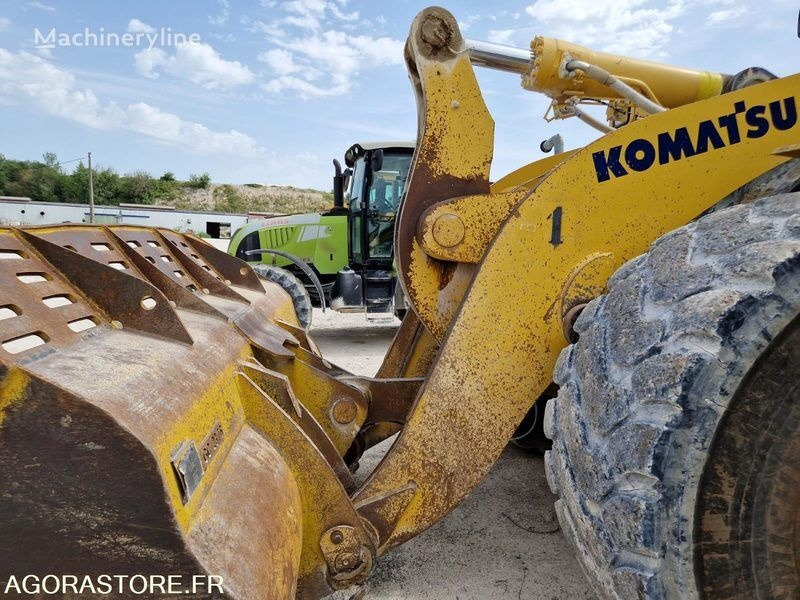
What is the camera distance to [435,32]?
6.48ft

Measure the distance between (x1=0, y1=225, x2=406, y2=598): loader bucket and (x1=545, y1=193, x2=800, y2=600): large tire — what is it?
81cm

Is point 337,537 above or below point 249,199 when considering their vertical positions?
below

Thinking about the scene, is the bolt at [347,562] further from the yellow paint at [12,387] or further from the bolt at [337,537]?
the yellow paint at [12,387]

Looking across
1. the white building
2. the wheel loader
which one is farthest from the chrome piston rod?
the white building

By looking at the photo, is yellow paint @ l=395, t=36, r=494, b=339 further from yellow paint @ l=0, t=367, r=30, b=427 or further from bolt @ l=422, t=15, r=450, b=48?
yellow paint @ l=0, t=367, r=30, b=427

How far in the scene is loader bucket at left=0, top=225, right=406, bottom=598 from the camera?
1.03 m

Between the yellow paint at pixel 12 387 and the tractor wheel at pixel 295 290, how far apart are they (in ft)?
19.1

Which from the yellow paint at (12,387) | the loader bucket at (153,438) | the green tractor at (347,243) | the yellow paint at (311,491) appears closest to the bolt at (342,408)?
the loader bucket at (153,438)

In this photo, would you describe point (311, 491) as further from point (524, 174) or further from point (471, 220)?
point (524, 174)

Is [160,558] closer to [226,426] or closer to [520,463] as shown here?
[226,426]

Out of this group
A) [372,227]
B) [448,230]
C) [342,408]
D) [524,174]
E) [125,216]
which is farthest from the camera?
[125,216]

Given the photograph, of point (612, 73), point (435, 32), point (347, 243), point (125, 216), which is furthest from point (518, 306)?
point (125, 216)

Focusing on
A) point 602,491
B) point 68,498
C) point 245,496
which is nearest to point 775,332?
point 602,491

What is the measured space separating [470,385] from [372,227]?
5.71 m
